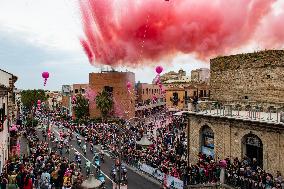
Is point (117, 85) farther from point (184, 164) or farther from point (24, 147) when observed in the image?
point (184, 164)

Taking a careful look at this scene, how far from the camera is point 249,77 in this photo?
3111 cm

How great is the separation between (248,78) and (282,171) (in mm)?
12187

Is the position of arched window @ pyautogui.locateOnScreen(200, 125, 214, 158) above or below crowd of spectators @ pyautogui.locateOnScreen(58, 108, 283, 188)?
above

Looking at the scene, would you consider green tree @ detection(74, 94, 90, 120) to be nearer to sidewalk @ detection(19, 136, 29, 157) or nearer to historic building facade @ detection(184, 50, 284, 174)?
sidewalk @ detection(19, 136, 29, 157)

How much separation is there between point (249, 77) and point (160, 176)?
41.5 feet

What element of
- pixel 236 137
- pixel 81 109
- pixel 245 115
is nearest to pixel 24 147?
pixel 236 137

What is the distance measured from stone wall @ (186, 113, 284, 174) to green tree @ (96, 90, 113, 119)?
38842 mm

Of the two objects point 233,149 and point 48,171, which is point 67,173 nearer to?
point 48,171

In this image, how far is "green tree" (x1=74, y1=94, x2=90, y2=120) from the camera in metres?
70.6

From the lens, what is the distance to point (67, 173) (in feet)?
57.4

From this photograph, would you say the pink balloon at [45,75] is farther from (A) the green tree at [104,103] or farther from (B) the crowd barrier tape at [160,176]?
(A) the green tree at [104,103]

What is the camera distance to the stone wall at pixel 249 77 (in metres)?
28.4

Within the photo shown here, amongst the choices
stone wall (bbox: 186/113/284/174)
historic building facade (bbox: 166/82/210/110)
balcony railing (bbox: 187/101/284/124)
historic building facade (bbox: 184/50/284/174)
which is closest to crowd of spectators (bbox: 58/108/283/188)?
stone wall (bbox: 186/113/284/174)

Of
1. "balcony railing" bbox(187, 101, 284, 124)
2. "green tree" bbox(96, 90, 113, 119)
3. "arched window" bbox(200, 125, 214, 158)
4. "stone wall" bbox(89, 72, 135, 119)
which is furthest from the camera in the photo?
"stone wall" bbox(89, 72, 135, 119)
